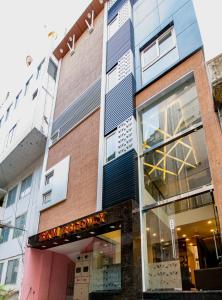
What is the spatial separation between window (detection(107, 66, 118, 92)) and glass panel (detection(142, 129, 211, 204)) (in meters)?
4.48

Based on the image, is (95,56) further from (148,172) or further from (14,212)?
(14,212)

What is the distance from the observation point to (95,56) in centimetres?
1457

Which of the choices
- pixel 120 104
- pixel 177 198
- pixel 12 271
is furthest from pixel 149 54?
pixel 12 271

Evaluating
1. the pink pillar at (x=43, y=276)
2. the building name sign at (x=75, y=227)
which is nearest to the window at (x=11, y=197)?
the pink pillar at (x=43, y=276)

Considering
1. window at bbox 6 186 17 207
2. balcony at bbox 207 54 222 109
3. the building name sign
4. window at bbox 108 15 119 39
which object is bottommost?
the building name sign

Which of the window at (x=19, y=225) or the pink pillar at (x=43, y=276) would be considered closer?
the pink pillar at (x=43, y=276)

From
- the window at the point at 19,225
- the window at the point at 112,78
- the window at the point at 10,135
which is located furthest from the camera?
the window at the point at 10,135

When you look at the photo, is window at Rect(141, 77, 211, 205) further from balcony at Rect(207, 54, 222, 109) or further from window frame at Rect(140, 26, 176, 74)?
window frame at Rect(140, 26, 176, 74)

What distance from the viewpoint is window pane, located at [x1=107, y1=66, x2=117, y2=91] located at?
1191 cm

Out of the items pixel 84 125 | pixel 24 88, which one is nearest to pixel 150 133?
pixel 84 125

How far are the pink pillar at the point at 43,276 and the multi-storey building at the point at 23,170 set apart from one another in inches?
49.4

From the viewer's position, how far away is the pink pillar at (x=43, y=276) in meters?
11.0

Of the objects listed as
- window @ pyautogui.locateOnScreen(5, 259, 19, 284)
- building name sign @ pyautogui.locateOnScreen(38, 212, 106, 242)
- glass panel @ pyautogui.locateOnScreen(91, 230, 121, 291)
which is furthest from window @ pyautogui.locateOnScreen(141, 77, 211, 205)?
window @ pyautogui.locateOnScreen(5, 259, 19, 284)

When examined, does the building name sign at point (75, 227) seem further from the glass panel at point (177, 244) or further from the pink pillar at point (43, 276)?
the glass panel at point (177, 244)
